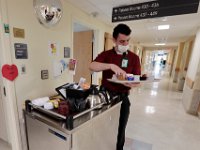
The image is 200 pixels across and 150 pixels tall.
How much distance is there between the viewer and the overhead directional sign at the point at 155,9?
1.62 m

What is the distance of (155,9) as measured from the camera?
1782 mm

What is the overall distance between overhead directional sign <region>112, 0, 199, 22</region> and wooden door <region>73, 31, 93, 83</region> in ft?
3.54

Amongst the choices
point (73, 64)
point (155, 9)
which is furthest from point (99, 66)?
point (155, 9)

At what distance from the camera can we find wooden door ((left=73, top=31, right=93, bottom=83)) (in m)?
3.06

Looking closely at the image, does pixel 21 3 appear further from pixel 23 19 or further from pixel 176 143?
pixel 176 143

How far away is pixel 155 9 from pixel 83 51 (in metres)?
1.90

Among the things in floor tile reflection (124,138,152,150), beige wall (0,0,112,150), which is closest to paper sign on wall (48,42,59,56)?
beige wall (0,0,112,150)

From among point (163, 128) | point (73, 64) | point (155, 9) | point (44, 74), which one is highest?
point (155, 9)

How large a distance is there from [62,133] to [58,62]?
1.28m

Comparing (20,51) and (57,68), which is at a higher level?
(20,51)

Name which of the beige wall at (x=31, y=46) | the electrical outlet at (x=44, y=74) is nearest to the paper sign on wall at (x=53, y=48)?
the beige wall at (x=31, y=46)

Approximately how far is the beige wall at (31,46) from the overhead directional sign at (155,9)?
2.79ft

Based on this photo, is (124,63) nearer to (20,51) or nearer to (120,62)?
(120,62)

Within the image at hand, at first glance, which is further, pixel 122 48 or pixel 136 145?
pixel 136 145
